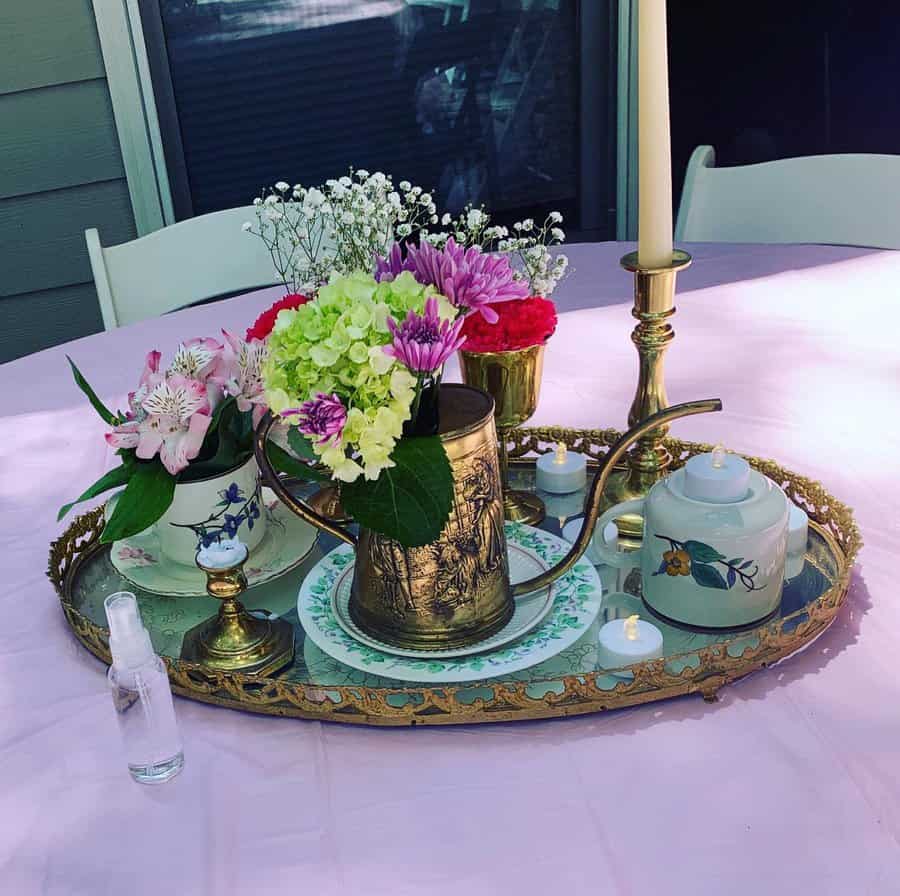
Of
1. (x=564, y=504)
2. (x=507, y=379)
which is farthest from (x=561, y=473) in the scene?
(x=507, y=379)

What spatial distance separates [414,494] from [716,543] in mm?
215

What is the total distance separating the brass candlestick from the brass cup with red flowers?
8 cm

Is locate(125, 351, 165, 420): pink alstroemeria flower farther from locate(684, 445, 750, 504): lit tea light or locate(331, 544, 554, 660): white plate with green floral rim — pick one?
locate(684, 445, 750, 504): lit tea light

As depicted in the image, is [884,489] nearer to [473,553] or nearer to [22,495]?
[473,553]

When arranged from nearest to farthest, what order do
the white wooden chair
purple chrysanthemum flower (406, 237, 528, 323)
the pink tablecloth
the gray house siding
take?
the pink tablecloth → purple chrysanthemum flower (406, 237, 528, 323) → the white wooden chair → the gray house siding

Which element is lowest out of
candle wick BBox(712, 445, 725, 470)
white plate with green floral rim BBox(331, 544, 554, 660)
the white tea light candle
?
the white tea light candle

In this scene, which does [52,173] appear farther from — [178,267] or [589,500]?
[589,500]

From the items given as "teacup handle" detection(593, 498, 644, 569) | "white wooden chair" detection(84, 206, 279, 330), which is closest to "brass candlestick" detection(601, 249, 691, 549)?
"teacup handle" detection(593, 498, 644, 569)

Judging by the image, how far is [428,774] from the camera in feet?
2.14

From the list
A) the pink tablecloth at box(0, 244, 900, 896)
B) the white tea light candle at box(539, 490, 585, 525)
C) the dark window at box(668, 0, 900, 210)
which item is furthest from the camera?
the dark window at box(668, 0, 900, 210)

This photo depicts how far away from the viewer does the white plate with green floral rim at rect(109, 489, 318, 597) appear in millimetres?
849

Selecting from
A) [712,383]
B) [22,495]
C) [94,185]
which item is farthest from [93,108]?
[712,383]

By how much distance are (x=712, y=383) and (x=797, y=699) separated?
1.87 feet

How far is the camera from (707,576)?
0.74 metres
